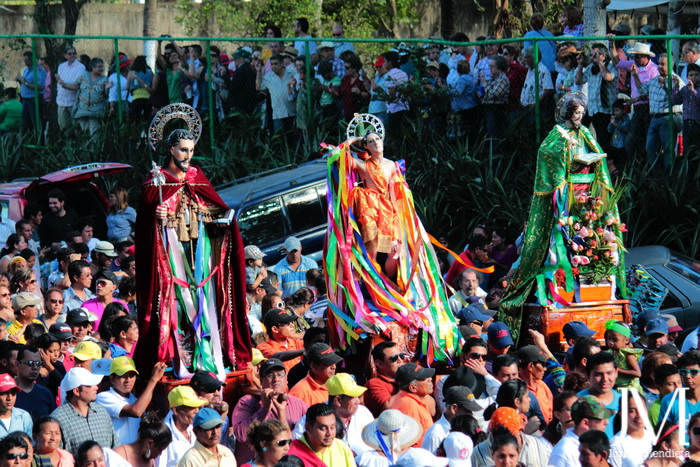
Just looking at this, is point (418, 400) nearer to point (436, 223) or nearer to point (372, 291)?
point (372, 291)

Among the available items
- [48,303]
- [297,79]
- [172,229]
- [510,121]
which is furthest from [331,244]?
[297,79]

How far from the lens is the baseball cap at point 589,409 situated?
869 centimetres

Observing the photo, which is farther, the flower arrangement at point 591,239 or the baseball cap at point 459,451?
the flower arrangement at point 591,239

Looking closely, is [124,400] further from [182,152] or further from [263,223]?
[263,223]

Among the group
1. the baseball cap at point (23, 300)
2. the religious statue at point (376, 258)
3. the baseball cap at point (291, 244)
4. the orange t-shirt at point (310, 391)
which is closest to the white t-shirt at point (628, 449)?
the orange t-shirt at point (310, 391)

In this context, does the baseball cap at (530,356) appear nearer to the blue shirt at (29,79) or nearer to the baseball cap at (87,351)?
the baseball cap at (87,351)

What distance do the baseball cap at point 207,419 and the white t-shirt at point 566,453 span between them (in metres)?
2.18

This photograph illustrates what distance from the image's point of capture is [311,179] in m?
16.0

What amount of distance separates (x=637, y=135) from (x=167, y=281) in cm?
796

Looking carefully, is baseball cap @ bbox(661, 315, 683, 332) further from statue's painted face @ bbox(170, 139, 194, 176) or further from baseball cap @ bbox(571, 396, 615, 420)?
statue's painted face @ bbox(170, 139, 194, 176)

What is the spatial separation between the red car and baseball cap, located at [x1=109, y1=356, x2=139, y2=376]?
6.97m

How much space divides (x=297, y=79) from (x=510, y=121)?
128 inches

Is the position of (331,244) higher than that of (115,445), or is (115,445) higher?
(331,244)

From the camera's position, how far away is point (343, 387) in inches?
364
